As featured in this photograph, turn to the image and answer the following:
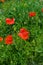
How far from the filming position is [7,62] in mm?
3859

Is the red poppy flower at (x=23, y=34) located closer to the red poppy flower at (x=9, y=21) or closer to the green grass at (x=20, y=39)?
the green grass at (x=20, y=39)

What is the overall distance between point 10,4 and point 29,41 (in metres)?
1.27

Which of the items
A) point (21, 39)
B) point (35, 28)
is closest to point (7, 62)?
point (21, 39)

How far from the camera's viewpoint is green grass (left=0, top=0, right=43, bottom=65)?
382cm

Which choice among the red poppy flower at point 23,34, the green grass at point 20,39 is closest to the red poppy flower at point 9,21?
the green grass at point 20,39

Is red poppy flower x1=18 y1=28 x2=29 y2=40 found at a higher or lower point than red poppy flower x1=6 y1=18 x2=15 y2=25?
lower

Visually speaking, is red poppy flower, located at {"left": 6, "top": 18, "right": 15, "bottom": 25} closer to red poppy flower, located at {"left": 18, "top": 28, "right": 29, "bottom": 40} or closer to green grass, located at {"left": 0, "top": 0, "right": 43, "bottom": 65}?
green grass, located at {"left": 0, "top": 0, "right": 43, "bottom": 65}

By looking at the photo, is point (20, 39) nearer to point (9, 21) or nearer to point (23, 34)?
point (23, 34)

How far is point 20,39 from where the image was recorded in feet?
12.8

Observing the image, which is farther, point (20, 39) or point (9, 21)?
point (9, 21)

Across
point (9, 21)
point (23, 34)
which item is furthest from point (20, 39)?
point (9, 21)

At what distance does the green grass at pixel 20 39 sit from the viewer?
3.82 metres

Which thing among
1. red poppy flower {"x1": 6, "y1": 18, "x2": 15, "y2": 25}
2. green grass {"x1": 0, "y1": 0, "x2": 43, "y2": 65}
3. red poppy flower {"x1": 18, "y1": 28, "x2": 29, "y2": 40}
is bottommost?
green grass {"x1": 0, "y1": 0, "x2": 43, "y2": 65}

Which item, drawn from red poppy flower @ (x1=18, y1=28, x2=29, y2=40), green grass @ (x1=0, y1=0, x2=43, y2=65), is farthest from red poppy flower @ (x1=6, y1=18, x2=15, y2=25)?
red poppy flower @ (x1=18, y1=28, x2=29, y2=40)
